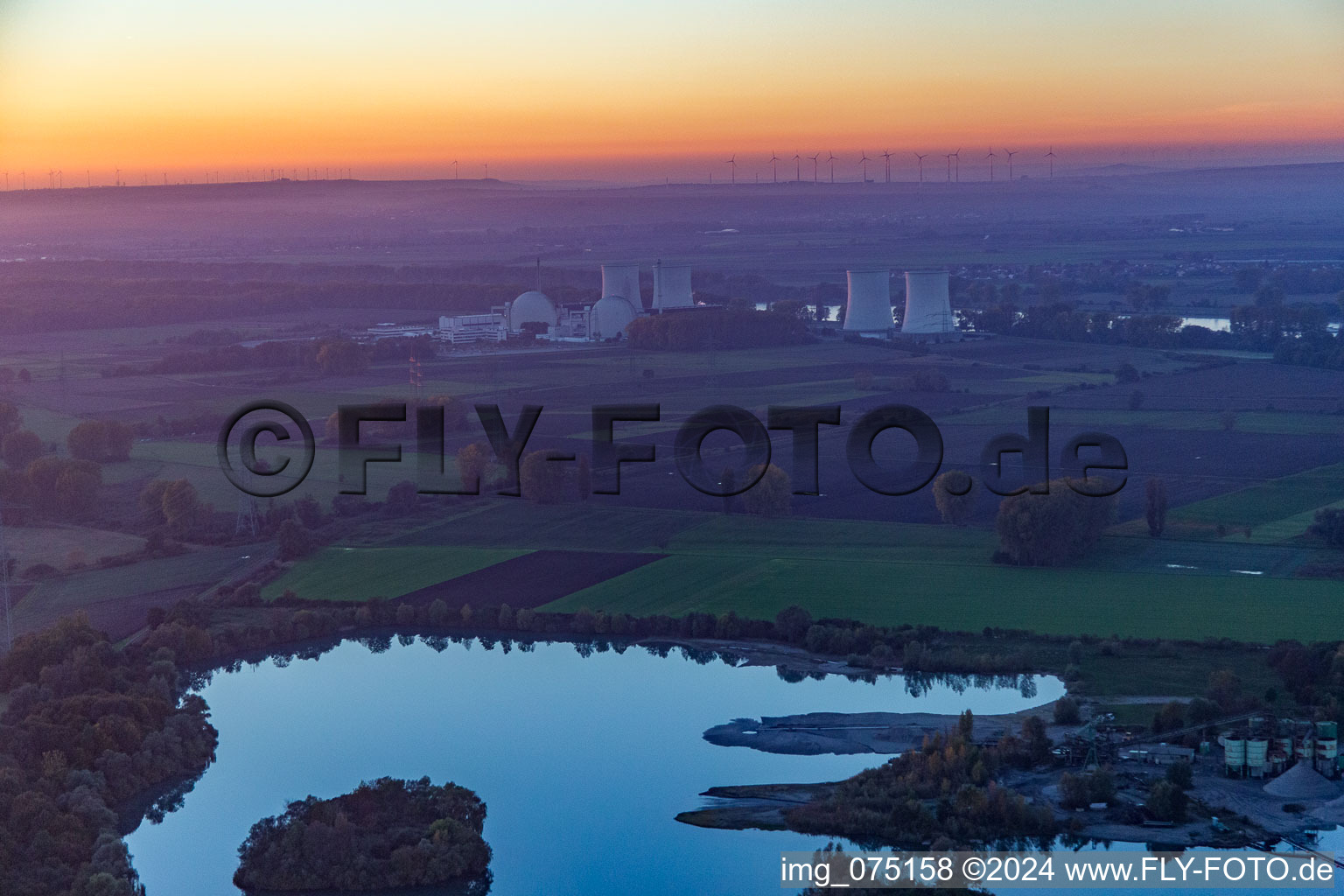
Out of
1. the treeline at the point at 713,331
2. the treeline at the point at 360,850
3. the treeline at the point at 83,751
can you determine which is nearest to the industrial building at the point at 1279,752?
the treeline at the point at 360,850

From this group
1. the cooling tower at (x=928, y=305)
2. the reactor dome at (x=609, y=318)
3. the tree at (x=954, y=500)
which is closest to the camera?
the tree at (x=954, y=500)

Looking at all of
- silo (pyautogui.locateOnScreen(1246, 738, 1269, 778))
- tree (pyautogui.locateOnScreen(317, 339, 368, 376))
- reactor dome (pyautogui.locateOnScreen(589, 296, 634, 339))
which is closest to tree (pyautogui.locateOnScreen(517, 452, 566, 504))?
silo (pyautogui.locateOnScreen(1246, 738, 1269, 778))

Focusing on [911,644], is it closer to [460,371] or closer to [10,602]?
[10,602]

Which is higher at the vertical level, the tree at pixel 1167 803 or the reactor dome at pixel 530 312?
the reactor dome at pixel 530 312

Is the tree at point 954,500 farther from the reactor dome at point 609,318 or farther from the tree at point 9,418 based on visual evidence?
the reactor dome at point 609,318

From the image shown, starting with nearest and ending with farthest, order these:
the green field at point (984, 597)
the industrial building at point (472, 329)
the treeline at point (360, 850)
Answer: the treeline at point (360, 850), the green field at point (984, 597), the industrial building at point (472, 329)

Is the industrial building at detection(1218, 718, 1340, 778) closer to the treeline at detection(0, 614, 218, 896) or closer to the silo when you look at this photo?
the silo

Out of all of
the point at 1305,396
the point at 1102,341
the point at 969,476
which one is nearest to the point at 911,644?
the point at 969,476

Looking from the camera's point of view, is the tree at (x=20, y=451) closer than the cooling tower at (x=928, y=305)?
Yes
